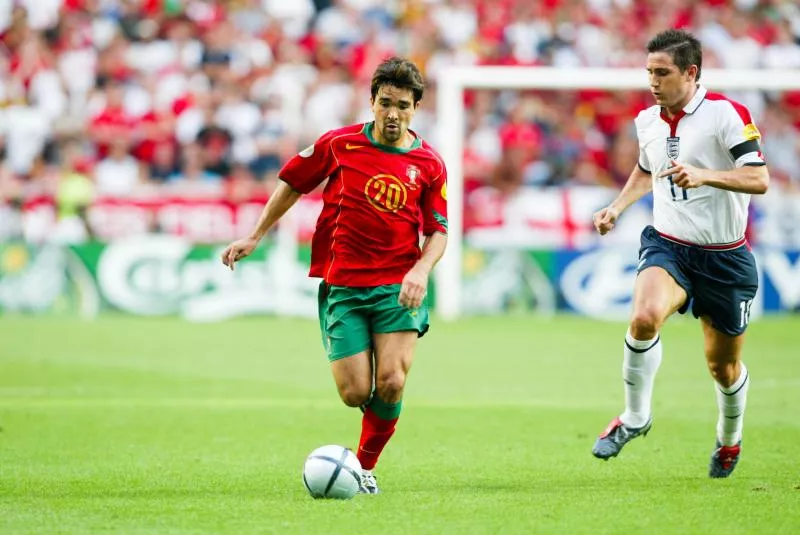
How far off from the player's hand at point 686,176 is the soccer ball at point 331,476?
86.5 inches

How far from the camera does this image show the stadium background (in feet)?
34.2

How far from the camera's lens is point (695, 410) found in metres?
11.3

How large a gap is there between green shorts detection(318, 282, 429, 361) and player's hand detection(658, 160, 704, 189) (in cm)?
152

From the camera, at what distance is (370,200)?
24.2ft

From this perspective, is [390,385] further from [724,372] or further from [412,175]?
[724,372]

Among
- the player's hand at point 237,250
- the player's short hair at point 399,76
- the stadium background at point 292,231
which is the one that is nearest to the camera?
the player's short hair at point 399,76

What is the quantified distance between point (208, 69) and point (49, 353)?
898 cm

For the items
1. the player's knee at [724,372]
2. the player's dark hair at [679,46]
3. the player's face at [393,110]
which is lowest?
the player's knee at [724,372]

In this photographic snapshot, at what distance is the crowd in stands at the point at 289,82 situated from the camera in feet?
72.1

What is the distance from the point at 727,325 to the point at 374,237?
2.05m

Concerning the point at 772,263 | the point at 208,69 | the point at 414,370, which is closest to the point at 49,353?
the point at 414,370

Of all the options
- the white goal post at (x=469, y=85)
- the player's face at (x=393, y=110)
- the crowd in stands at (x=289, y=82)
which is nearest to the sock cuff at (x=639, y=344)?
the player's face at (x=393, y=110)

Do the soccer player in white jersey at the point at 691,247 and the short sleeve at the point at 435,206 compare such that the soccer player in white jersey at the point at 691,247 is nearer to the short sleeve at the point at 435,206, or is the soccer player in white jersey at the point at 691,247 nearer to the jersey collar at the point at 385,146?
the short sleeve at the point at 435,206

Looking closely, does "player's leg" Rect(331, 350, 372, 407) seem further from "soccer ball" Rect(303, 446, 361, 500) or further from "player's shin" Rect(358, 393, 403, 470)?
"soccer ball" Rect(303, 446, 361, 500)
